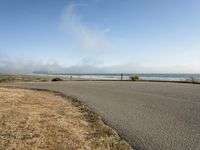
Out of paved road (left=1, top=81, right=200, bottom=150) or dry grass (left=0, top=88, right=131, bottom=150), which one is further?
paved road (left=1, top=81, right=200, bottom=150)

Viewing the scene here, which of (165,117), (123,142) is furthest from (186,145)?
(165,117)

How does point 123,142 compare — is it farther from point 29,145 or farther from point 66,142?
point 29,145

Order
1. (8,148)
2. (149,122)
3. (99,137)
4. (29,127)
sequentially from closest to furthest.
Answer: (8,148)
(99,137)
(29,127)
(149,122)

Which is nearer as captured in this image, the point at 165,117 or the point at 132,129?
the point at 132,129

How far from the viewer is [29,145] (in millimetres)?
4434

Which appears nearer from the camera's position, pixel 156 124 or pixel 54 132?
pixel 54 132

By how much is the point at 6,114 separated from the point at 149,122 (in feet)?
14.6

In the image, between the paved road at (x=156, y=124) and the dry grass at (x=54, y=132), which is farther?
the paved road at (x=156, y=124)

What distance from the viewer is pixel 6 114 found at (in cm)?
707

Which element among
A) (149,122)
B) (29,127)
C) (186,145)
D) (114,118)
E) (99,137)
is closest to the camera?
(186,145)

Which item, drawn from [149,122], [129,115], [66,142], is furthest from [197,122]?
[66,142]

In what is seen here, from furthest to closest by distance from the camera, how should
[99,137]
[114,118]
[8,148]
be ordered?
[114,118]
[99,137]
[8,148]

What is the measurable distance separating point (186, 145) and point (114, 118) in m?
2.73

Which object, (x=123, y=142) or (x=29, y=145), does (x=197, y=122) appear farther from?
(x=29, y=145)
